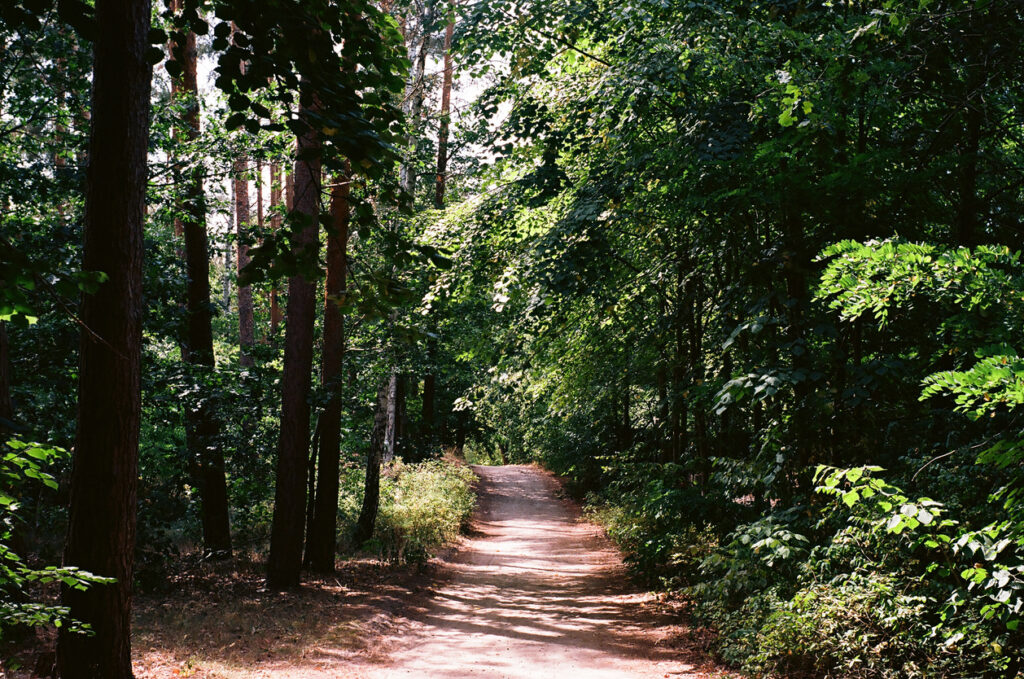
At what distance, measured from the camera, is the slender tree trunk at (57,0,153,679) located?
3625mm

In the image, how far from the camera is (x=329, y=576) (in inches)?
434

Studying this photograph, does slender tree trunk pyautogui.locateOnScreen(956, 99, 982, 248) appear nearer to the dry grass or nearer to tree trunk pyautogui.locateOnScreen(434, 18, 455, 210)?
the dry grass

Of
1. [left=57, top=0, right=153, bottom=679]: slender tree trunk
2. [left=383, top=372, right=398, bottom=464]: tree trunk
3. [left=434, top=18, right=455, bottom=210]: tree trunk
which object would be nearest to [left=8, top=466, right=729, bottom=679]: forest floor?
[left=57, top=0, right=153, bottom=679]: slender tree trunk

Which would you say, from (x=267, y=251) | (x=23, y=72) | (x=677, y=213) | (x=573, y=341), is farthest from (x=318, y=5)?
(x=573, y=341)

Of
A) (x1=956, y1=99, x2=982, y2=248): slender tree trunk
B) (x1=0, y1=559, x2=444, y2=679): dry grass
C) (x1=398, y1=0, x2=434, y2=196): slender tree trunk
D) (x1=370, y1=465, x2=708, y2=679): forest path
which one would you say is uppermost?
(x1=398, y1=0, x2=434, y2=196): slender tree trunk

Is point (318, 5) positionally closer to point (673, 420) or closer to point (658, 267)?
point (658, 267)

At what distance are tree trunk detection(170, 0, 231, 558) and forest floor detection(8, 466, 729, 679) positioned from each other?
2.71ft

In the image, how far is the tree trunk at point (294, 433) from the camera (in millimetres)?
9836

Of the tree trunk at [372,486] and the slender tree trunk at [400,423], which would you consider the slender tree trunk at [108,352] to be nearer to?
the tree trunk at [372,486]

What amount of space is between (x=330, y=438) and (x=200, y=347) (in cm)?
262

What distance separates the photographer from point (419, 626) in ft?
29.5

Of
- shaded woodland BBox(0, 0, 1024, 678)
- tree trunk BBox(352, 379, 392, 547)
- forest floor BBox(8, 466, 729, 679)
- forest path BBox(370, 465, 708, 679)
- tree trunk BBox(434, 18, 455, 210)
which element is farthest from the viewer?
tree trunk BBox(434, 18, 455, 210)

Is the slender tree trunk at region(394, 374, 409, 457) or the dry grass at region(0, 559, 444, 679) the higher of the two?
the slender tree trunk at region(394, 374, 409, 457)

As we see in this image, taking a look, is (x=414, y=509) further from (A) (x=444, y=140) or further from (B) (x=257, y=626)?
(A) (x=444, y=140)
